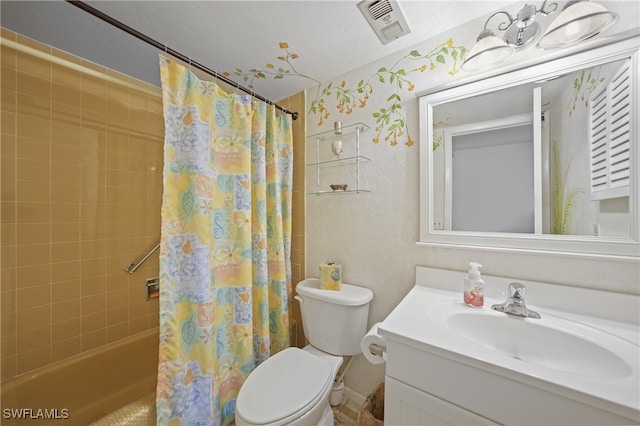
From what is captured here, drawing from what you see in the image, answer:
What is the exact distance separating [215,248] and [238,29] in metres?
1.13

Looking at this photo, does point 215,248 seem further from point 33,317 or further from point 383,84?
point 383,84

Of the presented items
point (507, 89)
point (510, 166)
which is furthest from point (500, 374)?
point (507, 89)

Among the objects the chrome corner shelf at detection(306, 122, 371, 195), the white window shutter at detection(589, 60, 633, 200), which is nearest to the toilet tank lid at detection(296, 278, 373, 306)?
the chrome corner shelf at detection(306, 122, 371, 195)

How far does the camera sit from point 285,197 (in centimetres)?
164

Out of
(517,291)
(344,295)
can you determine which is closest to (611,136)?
(517,291)

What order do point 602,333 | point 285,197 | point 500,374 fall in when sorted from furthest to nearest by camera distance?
1. point 285,197
2. point 602,333
3. point 500,374

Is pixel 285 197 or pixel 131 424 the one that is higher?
pixel 285 197

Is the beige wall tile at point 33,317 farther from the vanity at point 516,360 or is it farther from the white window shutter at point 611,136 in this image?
the white window shutter at point 611,136

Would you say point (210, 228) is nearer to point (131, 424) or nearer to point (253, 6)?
point (253, 6)

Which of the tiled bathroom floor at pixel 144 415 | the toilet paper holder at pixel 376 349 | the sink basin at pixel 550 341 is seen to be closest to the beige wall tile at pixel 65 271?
the tiled bathroom floor at pixel 144 415

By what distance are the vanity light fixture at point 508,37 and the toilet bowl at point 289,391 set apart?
5.21 feet

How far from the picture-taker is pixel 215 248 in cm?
122

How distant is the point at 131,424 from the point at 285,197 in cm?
157

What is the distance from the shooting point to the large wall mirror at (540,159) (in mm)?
808
